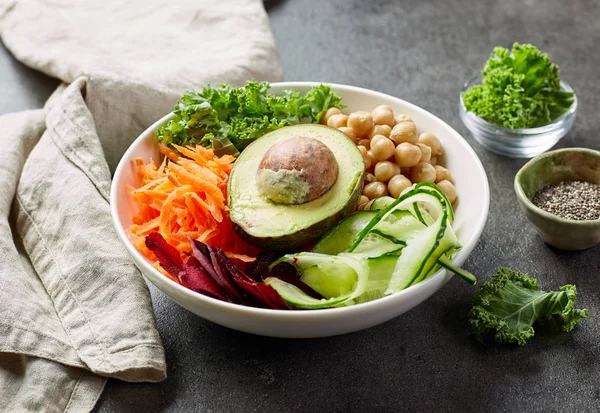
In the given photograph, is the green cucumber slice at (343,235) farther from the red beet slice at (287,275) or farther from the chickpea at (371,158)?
the chickpea at (371,158)

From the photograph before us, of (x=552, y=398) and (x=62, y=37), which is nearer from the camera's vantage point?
(x=552, y=398)

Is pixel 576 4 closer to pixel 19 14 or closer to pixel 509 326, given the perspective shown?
pixel 509 326

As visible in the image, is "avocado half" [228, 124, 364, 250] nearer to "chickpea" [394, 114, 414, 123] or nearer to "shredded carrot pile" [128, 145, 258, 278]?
"shredded carrot pile" [128, 145, 258, 278]

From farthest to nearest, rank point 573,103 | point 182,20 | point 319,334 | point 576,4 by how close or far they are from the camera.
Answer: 1. point 576,4
2. point 182,20
3. point 573,103
4. point 319,334

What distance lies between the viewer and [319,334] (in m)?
1.76

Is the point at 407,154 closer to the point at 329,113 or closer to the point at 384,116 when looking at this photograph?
the point at 384,116

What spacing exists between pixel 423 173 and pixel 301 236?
1.66 feet

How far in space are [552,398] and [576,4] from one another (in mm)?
2519

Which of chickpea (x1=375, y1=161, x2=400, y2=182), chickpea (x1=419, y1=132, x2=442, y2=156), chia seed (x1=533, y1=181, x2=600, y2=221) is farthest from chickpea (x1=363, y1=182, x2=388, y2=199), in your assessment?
chia seed (x1=533, y1=181, x2=600, y2=221)

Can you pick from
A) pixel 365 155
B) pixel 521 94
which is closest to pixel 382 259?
pixel 365 155

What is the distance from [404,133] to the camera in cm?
217

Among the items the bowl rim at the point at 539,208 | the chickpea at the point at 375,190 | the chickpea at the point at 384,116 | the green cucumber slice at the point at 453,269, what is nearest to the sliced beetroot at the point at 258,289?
the green cucumber slice at the point at 453,269

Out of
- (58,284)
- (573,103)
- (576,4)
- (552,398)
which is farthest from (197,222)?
(576,4)

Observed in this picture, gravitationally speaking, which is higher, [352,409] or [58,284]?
[58,284]
